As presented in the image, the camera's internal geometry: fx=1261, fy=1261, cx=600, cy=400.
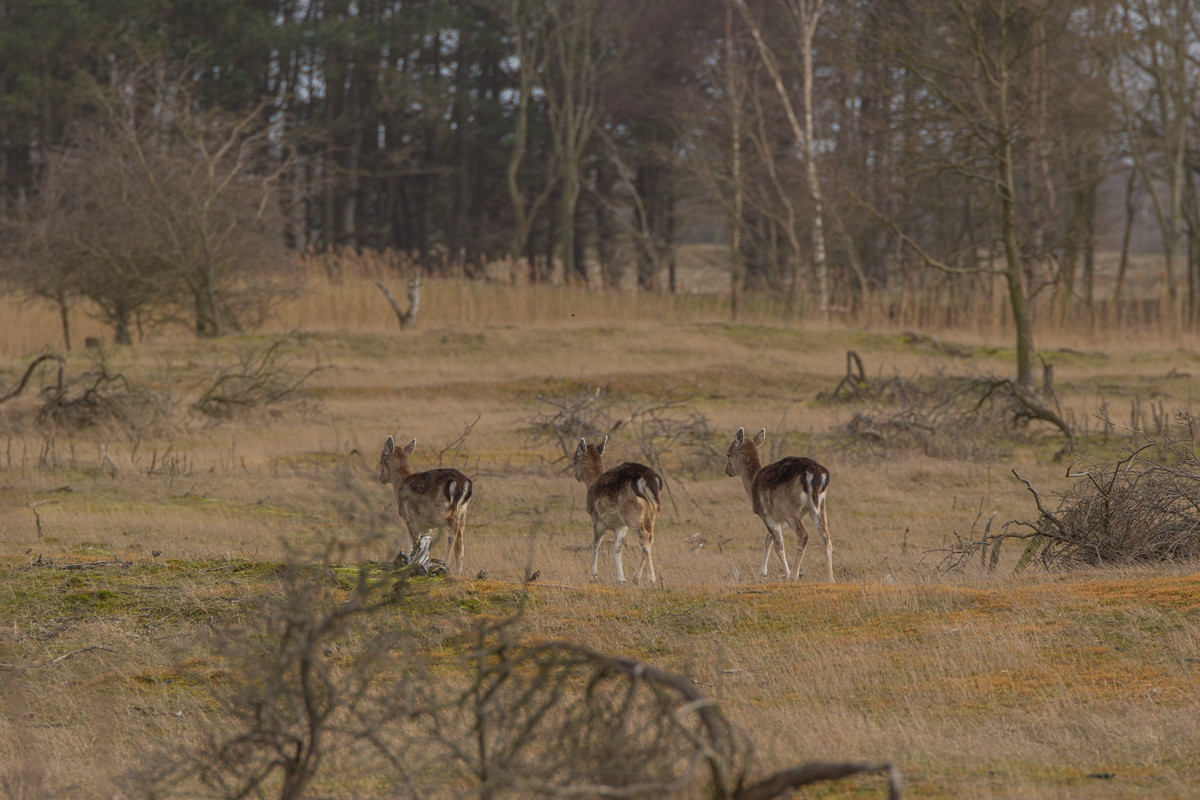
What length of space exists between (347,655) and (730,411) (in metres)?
14.5

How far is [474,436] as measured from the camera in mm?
18328

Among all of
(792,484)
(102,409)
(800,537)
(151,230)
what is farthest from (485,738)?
(151,230)

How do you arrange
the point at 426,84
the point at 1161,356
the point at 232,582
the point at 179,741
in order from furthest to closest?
the point at 426,84
the point at 1161,356
the point at 232,582
the point at 179,741

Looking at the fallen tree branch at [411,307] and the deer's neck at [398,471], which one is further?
the fallen tree branch at [411,307]

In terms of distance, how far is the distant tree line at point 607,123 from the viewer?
117 feet

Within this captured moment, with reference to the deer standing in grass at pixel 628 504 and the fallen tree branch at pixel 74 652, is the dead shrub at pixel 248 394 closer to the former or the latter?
the deer standing in grass at pixel 628 504

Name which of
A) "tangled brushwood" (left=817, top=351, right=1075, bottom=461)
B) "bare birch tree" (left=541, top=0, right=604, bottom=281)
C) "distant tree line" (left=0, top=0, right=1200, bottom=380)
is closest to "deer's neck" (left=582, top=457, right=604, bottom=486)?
"tangled brushwood" (left=817, top=351, right=1075, bottom=461)

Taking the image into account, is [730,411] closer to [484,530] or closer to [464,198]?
[484,530]

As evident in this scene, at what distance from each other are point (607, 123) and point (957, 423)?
3181cm

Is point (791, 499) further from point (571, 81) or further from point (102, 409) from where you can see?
point (571, 81)

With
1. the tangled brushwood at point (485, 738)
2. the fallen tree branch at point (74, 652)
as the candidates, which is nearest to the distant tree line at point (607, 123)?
the fallen tree branch at point (74, 652)

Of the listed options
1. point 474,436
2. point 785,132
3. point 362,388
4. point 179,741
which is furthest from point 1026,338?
point 785,132

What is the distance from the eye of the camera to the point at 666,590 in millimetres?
8359

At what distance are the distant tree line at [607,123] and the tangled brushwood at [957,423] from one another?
46.1 ft
